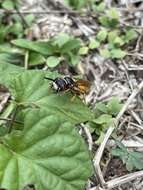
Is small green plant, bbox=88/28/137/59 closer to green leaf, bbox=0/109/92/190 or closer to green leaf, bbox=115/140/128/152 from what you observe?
green leaf, bbox=115/140/128/152

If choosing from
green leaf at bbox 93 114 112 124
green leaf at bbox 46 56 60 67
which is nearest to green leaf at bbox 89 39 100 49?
green leaf at bbox 46 56 60 67

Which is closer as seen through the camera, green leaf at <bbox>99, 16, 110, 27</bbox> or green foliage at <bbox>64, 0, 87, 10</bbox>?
green leaf at <bbox>99, 16, 110, 27</bbox>

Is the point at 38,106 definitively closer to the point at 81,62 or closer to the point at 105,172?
the point at 105,172

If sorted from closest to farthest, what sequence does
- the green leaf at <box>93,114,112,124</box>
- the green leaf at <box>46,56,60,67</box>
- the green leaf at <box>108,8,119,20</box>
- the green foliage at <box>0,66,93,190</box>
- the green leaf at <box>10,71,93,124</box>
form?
the green foliage at <box>0,66,93,190</box>
the green leaf at <box>10,71,93,124</box>
the green leaf at <box>93,114,112,124</box>
the green leaf at <box>46,56,60,67</box>
the green leaf at <box>108,8,119,20</box>

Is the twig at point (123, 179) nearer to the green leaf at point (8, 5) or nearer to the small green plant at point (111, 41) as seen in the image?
the small green plant at point (111, 41)

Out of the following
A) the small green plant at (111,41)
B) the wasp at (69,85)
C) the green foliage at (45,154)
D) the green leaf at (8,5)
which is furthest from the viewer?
the green leaf at (8,5)

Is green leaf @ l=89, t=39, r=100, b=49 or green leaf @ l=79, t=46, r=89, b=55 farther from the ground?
green leaf @ l=89, t=39, r=100, b=49

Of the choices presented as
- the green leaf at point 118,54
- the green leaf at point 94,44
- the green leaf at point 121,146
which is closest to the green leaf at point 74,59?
the green leaf at point 94,44
